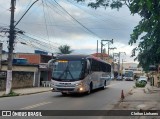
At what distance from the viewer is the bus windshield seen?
88.1 feet

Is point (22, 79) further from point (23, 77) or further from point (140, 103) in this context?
point (140, 103)

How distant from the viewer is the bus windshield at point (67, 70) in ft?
88.1

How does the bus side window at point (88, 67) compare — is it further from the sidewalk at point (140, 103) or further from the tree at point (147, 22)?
the tree at point (147, 22)

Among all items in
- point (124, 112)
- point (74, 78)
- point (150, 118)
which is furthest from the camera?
point (74, 78)

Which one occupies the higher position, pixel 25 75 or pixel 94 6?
pixel 94 6

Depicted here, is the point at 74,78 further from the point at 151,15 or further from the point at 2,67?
the point at 2,67

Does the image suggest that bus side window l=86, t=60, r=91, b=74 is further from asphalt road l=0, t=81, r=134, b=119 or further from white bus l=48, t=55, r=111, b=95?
asphalt road l=0, t=81, r=134, b=119

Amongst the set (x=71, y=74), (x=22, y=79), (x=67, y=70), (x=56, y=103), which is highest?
(x=67, y=70)

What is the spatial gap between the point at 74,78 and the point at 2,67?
69.2 ft

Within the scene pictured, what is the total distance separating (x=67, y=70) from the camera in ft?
88.7

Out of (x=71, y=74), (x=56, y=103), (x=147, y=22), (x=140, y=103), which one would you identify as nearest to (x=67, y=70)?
(x=71, y=74)

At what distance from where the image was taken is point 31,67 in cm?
4694

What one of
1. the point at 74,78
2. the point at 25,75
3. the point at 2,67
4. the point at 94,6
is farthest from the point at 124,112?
the point at 2,67

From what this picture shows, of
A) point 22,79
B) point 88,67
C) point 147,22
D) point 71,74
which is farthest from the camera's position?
point 22,79
